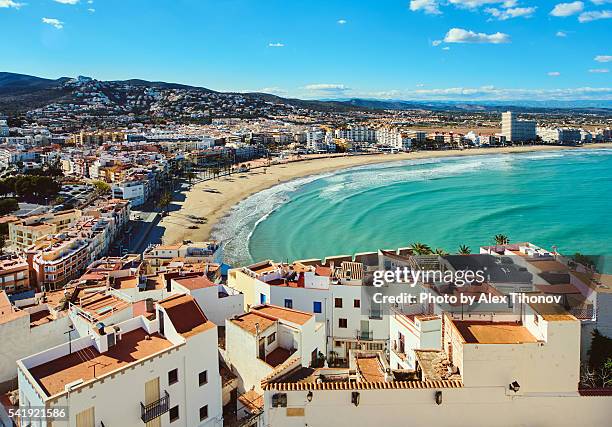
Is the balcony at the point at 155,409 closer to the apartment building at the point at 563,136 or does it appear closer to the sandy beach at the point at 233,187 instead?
the sandy beach at the point at 233,187

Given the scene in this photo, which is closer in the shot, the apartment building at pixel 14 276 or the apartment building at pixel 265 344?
the apartment building at pixel 265 344

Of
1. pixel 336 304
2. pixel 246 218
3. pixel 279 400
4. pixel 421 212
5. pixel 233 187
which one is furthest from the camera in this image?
pixel 233 187

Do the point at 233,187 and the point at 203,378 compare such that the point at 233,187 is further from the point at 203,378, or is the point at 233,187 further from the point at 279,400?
the point at 279,400

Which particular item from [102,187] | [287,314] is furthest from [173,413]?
[102,187]

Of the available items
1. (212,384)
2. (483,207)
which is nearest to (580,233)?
(483,207)

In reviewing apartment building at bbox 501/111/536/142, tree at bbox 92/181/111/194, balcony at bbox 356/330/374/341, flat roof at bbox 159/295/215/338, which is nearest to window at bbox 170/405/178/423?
flat roof at bbox 159/295/215/338

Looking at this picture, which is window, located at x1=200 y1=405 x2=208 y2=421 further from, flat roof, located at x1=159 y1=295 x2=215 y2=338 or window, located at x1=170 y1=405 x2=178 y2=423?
flat roof, located at x1=159 y1=295 x2=215 y2=338

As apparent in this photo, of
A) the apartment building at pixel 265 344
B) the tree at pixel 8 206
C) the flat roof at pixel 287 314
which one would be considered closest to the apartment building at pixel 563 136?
the tree at pixel 8 206
